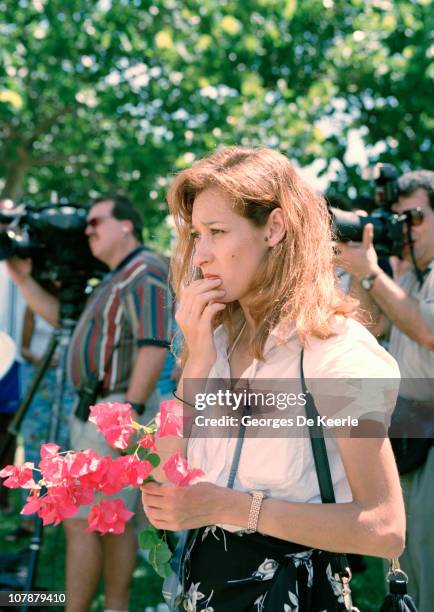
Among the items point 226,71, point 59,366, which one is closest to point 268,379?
point 59,366

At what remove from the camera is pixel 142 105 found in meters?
5.66

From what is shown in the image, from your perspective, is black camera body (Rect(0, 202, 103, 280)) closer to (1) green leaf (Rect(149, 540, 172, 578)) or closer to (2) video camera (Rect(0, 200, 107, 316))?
(2) video camera (Rect(0, 200, 107, 316))

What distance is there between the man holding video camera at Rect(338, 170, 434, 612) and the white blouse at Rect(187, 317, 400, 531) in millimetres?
834

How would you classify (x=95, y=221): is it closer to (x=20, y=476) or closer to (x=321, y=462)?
(x=20, y=476)

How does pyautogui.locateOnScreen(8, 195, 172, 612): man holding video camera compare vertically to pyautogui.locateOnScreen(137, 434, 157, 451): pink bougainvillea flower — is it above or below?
above

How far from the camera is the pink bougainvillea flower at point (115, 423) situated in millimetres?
1296

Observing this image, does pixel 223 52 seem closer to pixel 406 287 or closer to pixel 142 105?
pixel 142 105

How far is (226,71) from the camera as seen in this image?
17.2 feet

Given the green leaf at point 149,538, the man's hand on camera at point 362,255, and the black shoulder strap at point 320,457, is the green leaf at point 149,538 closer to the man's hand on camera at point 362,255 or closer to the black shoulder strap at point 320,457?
the black shoulder strap at point 320,457

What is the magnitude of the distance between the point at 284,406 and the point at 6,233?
240 cm

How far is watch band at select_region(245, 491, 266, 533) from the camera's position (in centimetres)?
133

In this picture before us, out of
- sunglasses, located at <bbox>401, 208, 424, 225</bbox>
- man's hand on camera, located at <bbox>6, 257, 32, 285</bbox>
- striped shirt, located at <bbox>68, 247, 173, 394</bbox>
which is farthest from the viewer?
man's hand on camera, located at <bbox>6, 257, 32, 285</bbox>

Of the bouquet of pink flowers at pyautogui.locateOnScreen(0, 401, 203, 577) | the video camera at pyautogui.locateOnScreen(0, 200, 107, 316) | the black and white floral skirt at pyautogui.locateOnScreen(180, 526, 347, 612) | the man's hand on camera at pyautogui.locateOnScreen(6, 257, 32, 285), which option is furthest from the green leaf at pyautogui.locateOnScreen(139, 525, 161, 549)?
the man's hand on camera at pyautogui.locateOnScreen(6, 257, 32, 285)

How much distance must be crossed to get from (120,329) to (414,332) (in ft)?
4.31
